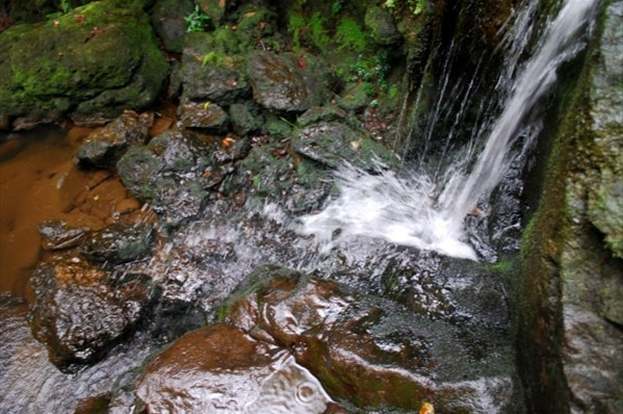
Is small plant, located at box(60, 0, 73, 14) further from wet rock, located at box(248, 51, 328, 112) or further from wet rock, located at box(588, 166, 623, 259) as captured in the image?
wet rock, located at box(588, 166, 623, 259)

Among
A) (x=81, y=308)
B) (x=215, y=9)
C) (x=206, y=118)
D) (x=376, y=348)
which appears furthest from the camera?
(x=215, y=9)

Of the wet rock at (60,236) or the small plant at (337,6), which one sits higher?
the small plant at (337,6)

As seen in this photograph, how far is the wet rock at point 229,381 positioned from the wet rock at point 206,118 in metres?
2.98

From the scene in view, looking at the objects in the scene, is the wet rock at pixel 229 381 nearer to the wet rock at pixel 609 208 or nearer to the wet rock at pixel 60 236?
the wet rock at pixel 609 208

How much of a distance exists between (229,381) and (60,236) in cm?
310

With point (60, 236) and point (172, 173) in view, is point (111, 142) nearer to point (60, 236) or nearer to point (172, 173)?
point (172, 173)

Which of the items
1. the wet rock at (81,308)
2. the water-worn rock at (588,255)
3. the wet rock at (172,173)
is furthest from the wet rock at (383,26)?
the wet rock at (81,308)

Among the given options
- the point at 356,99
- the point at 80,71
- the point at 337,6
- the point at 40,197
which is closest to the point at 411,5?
the point at 356,99

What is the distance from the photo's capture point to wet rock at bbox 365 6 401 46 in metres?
5.25

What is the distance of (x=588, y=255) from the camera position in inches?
92.6

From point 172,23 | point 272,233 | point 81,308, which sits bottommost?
point 81,308

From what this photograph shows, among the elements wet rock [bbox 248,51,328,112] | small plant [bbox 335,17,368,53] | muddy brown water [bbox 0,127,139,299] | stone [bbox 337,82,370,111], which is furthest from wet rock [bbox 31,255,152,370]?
small plant [bbox 335,17,368,53]

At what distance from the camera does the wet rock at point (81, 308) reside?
4254mm

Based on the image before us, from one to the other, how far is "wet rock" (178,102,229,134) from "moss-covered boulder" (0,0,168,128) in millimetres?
1191
